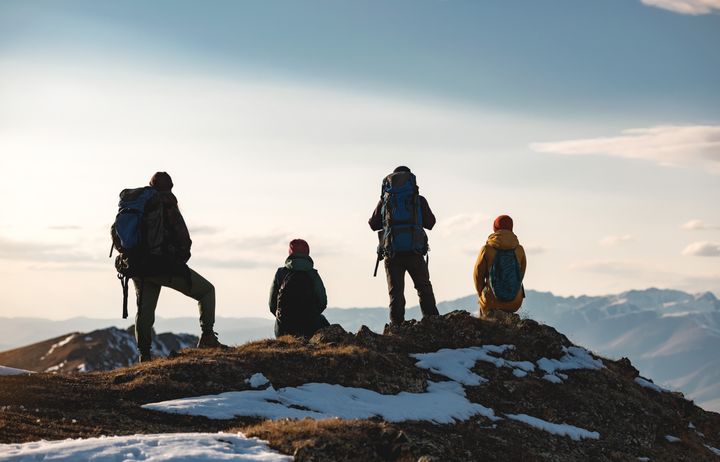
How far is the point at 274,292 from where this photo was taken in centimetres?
1927

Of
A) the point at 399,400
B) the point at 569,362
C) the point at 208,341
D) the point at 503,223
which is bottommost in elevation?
the point at 399,400

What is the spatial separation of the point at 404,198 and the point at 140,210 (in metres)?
6.93

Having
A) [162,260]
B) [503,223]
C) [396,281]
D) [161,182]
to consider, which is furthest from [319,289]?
[503,223]

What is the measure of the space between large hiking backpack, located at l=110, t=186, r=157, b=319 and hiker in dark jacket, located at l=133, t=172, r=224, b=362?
0.25 ft

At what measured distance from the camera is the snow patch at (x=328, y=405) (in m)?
13.2

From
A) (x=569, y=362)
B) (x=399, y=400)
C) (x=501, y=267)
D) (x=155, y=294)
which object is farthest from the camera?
(x=501, y=267)

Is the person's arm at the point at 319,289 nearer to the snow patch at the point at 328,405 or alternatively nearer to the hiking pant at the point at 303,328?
the hiking pant at the point at 303,328

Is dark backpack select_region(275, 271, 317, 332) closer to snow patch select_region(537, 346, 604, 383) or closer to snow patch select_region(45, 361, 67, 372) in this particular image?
snow patch select_region(537, 346, 604, 383)

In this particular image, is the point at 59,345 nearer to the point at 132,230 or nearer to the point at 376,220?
the point at 376,220

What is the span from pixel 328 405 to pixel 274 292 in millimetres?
5468

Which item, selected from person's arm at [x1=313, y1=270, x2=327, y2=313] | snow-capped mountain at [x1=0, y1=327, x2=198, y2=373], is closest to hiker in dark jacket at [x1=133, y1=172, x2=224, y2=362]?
person's arm at [x1=313, y1=270, x2=327, y2=313]

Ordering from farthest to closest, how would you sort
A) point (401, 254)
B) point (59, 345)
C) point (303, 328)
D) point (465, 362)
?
point (59, 345) < point (401, 254) < point (303, 328) < point (465, 362)

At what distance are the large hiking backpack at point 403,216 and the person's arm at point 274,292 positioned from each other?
3123 mm

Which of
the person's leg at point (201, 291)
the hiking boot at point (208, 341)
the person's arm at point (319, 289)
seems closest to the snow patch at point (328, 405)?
the person's leg at point (201, 291)
